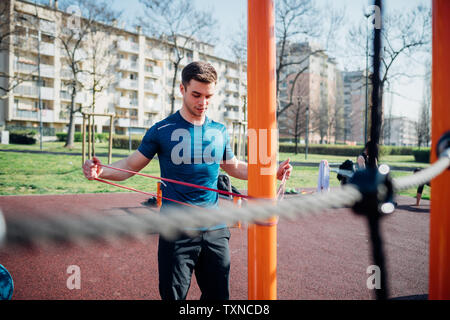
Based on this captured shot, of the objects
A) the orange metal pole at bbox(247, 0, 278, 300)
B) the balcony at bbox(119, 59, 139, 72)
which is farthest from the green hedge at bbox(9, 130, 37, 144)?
the orange metal pole at bbox(247, 0, 278, 300)

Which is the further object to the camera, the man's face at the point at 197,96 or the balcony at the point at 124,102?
the balcony at the point at 124,102

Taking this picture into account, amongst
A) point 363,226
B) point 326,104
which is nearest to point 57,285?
point 363,226

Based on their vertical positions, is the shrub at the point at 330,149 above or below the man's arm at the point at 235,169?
above

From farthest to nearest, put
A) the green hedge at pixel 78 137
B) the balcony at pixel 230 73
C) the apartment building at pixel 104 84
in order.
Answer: the balcony at pixel 230 73
the green hedge at pixel 78 137
the apartment building at pixel 104 84

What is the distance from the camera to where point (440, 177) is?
54.2 inches

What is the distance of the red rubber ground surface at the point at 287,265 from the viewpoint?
326 centimetres

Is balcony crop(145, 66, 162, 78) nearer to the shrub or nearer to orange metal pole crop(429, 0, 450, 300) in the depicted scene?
the shrub

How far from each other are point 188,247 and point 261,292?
0.50 metres

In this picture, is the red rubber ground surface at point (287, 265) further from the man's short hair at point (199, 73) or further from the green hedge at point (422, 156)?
the green hedge at point (422, 156)

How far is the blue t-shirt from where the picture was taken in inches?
77.2

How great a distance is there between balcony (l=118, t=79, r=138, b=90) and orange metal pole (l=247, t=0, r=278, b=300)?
4070 centimetres

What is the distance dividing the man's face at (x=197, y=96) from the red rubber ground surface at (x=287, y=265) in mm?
1541

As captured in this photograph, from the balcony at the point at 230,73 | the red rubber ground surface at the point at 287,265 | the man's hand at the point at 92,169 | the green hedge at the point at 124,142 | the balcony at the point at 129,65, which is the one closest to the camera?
the man's hand at the point at 92,169

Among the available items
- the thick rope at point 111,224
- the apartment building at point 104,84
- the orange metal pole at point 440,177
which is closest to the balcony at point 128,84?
the apartment building at point 104,84
